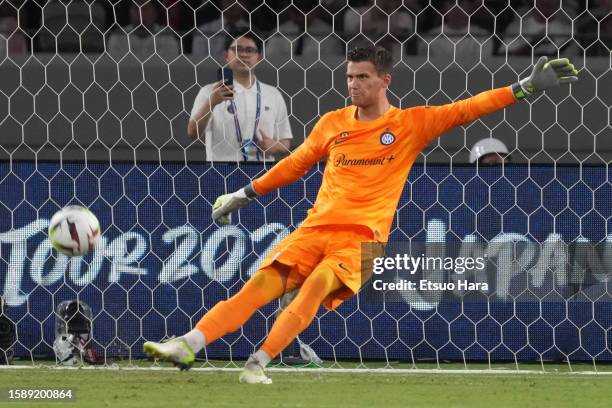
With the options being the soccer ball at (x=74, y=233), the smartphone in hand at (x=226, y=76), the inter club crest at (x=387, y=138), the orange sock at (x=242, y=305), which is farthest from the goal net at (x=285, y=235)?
the orange sock at (x=242, y=305)

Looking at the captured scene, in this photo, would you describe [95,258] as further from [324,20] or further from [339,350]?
[324,20]

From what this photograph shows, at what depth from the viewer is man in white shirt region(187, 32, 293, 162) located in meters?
8.25

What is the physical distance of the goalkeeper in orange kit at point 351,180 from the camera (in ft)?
20.8

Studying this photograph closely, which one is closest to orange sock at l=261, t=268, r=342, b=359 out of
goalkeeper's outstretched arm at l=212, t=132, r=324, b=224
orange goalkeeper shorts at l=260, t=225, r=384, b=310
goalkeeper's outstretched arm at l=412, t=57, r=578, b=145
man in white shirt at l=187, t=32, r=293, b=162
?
orange goalkeeper shorts at l=260, t=225, r=384, b=310

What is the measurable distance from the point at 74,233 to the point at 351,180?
155 cm

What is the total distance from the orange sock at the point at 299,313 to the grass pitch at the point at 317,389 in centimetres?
22

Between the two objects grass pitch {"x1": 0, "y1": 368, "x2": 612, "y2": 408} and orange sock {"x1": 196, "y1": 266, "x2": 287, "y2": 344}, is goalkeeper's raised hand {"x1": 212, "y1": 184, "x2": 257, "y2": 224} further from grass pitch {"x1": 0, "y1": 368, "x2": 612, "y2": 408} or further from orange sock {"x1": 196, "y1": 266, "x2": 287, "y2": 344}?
grass pitch {"x1": 0, "y1": 368, "x2": 612, "y2": 408}

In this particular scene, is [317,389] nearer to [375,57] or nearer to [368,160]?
[368,160]

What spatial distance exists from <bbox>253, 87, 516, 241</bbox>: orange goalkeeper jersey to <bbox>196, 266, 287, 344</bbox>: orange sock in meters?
0.37

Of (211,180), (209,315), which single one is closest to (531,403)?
(209,315)

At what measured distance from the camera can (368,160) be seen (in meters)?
6.58

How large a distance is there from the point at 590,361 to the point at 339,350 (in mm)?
1553

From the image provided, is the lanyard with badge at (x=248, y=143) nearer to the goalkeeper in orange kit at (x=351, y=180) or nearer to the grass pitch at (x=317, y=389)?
the goalkeeper in orange kit at (x=351, y=180)

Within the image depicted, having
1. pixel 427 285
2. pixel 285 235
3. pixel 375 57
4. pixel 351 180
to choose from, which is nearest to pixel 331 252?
pixel 351 180
